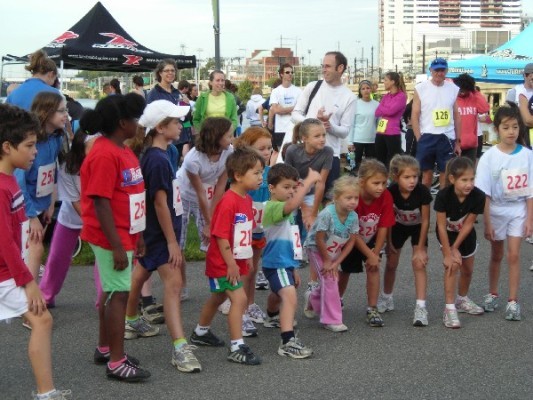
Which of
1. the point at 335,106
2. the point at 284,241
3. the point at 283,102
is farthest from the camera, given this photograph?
the point at 283,102

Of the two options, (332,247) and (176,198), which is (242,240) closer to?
(176,198)

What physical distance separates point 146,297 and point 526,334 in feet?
9.21

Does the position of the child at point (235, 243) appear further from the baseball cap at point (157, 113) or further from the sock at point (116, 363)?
the sock at point (116, 363)

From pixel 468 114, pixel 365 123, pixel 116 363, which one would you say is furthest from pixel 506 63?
pixel 116 363

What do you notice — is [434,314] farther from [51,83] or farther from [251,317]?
[51,83]

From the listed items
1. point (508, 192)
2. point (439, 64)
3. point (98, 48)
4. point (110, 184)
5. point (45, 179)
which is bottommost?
point (508, 192)

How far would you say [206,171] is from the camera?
250 inches

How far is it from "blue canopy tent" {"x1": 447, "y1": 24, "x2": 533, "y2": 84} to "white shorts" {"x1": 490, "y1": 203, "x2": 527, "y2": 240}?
979 centimetres

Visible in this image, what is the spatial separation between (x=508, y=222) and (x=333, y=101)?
7.45 feet

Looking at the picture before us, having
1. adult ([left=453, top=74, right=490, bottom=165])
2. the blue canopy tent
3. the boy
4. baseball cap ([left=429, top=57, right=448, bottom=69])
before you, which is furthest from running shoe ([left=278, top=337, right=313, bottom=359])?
the blue canopy tent

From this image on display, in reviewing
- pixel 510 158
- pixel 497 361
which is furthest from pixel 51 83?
pixel 497 361

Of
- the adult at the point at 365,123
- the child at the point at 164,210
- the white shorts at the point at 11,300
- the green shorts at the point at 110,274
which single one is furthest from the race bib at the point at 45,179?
the adult at the point at 365,123

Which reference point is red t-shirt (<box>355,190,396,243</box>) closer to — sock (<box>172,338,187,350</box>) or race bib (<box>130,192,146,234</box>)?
sock (<box>172,338,187,350</box>)

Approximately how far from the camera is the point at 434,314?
259 inches
